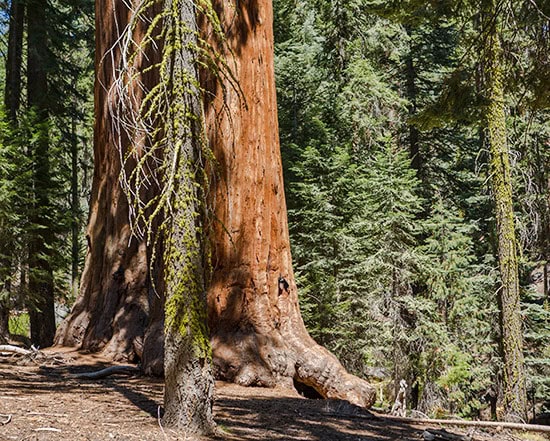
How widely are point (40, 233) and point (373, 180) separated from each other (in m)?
8.48

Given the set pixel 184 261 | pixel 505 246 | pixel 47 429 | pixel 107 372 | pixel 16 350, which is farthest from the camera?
pixel 505 246

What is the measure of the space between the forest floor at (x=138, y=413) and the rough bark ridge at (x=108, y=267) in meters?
0.88

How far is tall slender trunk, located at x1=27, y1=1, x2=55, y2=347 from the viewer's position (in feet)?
38.9

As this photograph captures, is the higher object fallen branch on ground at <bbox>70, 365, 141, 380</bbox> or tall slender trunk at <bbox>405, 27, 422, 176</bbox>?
tall slender trunk at <bbox>405, 27, 422, 176</bbox>

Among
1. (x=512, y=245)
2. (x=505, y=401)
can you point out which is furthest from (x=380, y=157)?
(x=505, y=401)

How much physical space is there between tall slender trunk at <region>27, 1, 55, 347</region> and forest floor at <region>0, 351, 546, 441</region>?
6312mm

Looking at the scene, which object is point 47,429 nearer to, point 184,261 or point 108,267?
point 184,261

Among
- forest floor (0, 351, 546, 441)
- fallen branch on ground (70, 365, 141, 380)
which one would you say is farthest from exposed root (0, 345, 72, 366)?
fallen branch on ground (70, 365, 141, 380)

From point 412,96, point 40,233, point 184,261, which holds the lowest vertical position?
point 184,261

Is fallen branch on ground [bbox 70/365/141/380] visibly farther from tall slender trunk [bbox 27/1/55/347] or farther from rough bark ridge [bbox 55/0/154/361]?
tall slender trunk [bbox 27/1/55/347]

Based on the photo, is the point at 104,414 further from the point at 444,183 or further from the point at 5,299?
the point at 444,183

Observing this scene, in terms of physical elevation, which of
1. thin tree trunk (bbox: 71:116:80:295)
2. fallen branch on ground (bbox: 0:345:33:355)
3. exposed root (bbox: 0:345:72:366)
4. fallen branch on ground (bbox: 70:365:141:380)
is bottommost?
fallen branch on ground (bbox: 70:365:141:380)

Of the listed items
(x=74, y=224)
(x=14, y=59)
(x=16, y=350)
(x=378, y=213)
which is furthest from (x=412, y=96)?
(x=16, y=350)

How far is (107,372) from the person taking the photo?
567 centimetres
